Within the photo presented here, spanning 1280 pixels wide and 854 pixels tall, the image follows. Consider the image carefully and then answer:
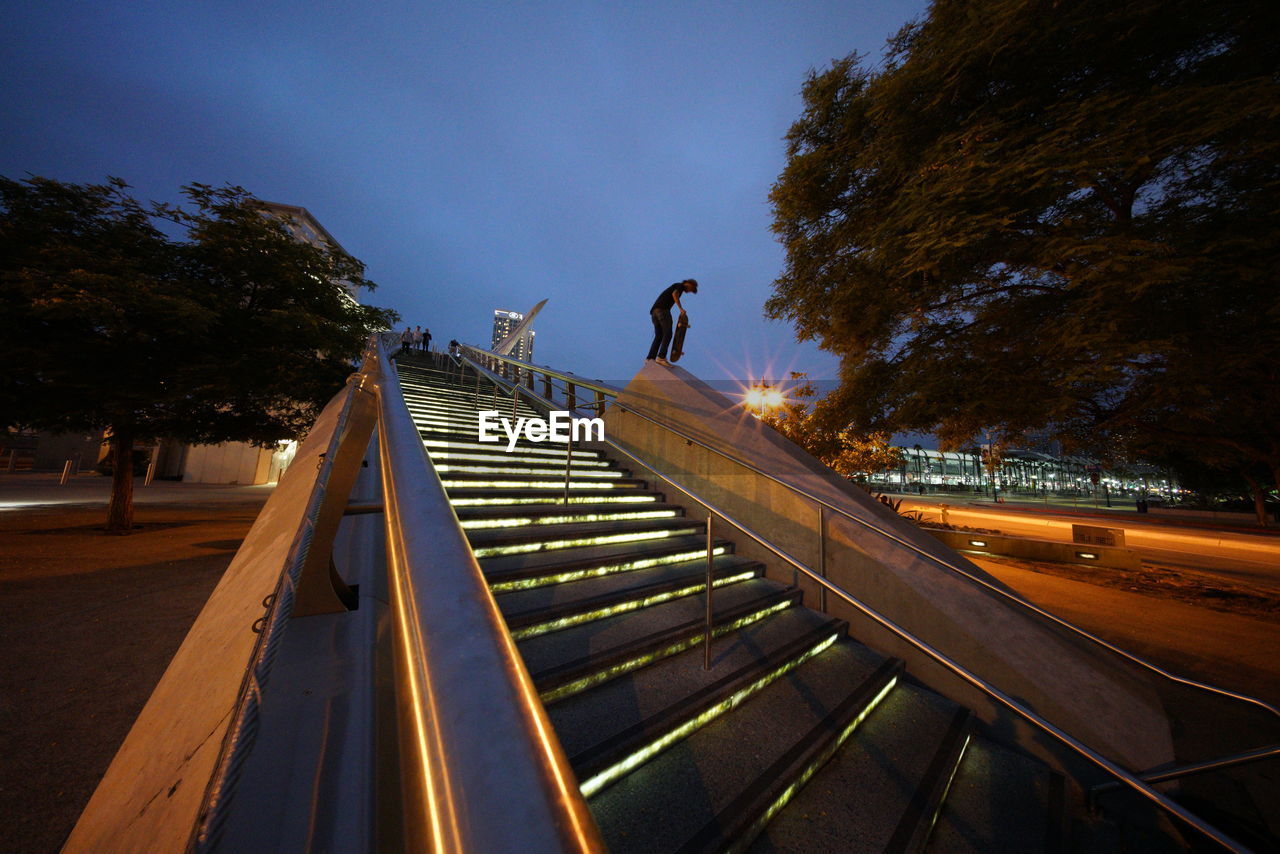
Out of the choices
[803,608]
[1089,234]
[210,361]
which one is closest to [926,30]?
[1089,234]

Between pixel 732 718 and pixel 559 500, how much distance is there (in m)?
2.37

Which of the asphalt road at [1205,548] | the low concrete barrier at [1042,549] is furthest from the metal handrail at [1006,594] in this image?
the asphalt road at [1205,548]

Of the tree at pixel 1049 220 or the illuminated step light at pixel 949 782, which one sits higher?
the tree at pixel 1049 220

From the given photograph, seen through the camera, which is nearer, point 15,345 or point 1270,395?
point 1270,395

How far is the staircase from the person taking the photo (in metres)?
1.66

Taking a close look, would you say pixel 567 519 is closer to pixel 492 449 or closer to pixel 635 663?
pixel 635 663

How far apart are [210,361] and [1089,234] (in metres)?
13.3

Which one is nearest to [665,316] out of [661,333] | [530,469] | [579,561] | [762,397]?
[661,333]

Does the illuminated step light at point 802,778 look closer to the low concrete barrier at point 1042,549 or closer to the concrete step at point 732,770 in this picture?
the concrete step at point 732,770

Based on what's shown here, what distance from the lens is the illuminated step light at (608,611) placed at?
7.65 ft

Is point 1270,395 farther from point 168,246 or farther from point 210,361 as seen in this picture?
point 168,246

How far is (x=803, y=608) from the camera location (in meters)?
3.31

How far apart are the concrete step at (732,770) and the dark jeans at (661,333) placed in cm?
459

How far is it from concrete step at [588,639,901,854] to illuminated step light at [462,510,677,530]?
6.16ft
